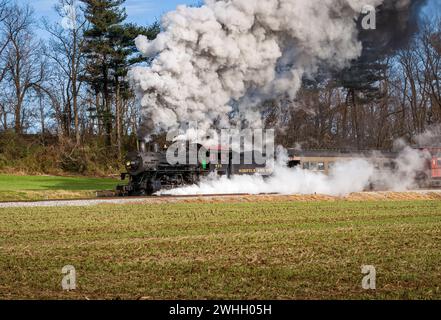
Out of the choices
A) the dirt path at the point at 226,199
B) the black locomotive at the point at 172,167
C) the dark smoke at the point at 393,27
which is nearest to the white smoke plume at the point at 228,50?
the dark smoke at the point at 393,27

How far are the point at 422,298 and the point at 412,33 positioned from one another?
21.8m

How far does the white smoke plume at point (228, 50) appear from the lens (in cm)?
2450

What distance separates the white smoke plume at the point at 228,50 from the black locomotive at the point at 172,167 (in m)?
1.39

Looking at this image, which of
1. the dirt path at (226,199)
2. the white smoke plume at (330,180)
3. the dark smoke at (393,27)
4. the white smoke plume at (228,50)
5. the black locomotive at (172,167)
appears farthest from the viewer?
the white smoke plume at (330,180)

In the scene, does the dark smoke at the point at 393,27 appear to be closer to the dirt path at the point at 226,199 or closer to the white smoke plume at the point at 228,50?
the white smoke plume at the point at 228,50

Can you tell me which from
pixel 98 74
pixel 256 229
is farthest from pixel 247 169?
pixel 98 74

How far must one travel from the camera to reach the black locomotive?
26438 millimetres

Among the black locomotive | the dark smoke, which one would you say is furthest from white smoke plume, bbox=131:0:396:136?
the black locomotive

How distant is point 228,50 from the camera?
25047 mm

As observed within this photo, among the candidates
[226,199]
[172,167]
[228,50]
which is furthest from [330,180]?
[228,50]

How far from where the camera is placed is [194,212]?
20.1m

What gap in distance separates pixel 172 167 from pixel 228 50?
599 centimetres

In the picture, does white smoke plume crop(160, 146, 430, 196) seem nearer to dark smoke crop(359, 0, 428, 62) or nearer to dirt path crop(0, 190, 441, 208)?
dirt path crop(0, 190, 441, 208)

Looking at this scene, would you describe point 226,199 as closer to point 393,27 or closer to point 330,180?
point 330,180
